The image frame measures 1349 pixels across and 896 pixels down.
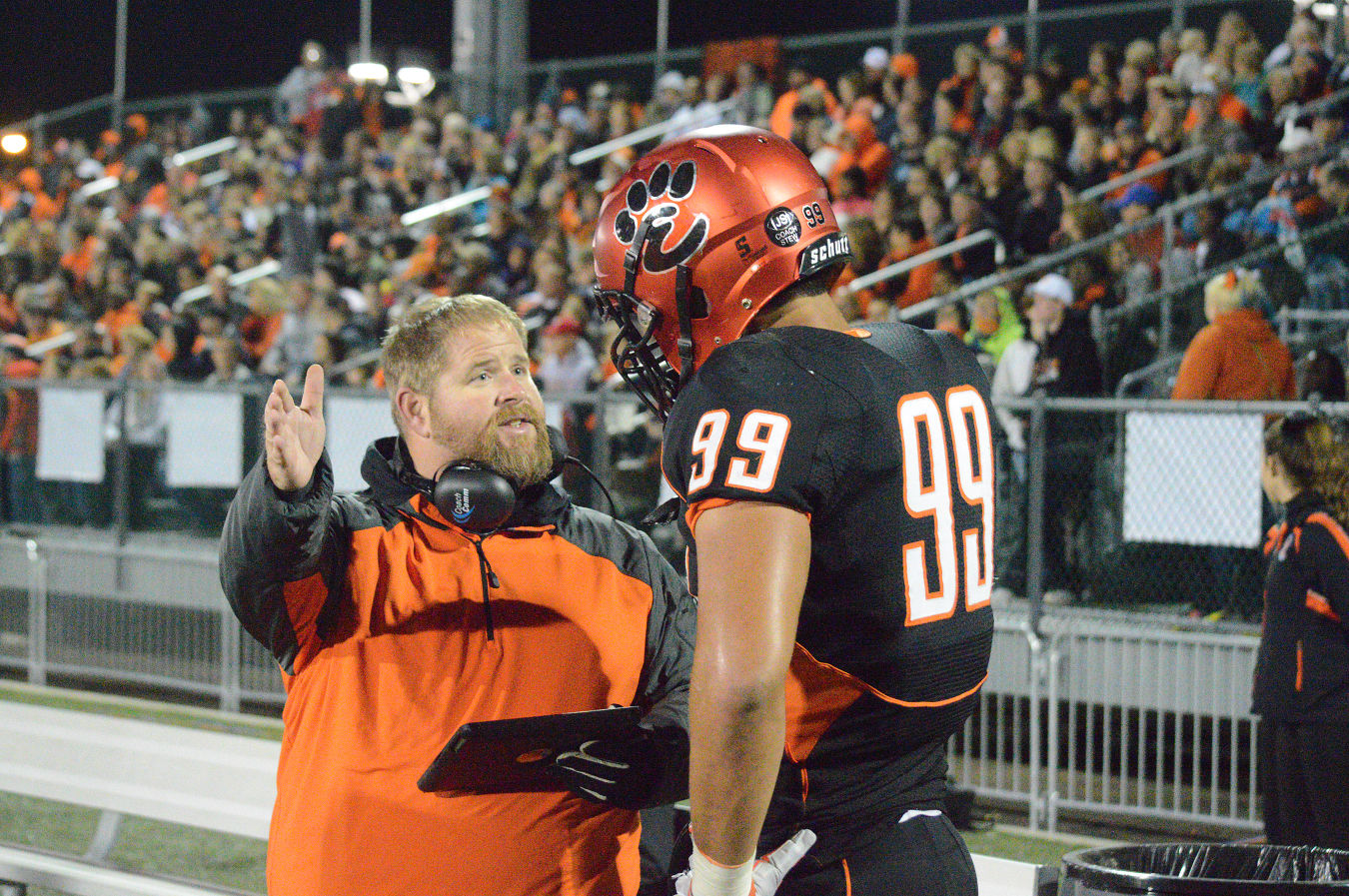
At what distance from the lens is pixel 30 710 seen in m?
5.55

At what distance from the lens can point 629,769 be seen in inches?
95.1

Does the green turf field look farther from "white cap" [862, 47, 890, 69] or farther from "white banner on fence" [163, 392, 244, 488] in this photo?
"white cap" [862, 47, 890, 69]

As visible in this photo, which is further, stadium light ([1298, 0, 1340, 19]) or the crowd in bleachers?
stadium light ([1298, 0, 1340, 19])

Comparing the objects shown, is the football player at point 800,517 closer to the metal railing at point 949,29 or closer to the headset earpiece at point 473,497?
the headset earpiece at point 473,497

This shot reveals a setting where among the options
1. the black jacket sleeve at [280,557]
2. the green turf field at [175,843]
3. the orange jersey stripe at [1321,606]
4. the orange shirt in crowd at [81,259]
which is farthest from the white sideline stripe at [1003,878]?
the orange shirt in crowd at [81,259]

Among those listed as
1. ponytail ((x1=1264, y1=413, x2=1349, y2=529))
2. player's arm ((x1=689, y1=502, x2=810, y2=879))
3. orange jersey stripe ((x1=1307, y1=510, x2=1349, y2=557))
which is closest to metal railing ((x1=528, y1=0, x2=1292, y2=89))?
ponytail ((x1=1264, y1=413, x2=1349, y2=529))

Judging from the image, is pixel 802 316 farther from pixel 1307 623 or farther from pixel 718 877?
pixel 1307 623

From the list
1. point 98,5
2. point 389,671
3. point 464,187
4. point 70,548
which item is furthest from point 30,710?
point 98,5

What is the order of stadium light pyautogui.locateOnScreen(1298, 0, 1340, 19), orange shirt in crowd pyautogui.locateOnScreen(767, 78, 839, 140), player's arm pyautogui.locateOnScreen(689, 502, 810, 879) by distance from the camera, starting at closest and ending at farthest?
1. player's arm pyautogui.locateOnScreen(689, 502, 810, 879)
2. stadium light pyautogui.locateOnScreen(1298, 0, 1340, 19)
3. orange shirt in crowd pyautogui.locateOnScreen(767, 78, 839, 140)

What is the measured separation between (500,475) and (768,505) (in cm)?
102

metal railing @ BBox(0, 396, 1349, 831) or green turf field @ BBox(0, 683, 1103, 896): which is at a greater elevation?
metal railing @ BBox(0, 396, 1349, 831)

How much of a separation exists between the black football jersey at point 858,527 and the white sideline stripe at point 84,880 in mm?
2415

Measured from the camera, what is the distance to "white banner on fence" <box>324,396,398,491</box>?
8758 mm

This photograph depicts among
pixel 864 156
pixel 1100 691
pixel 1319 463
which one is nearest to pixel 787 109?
pixel 864 156
